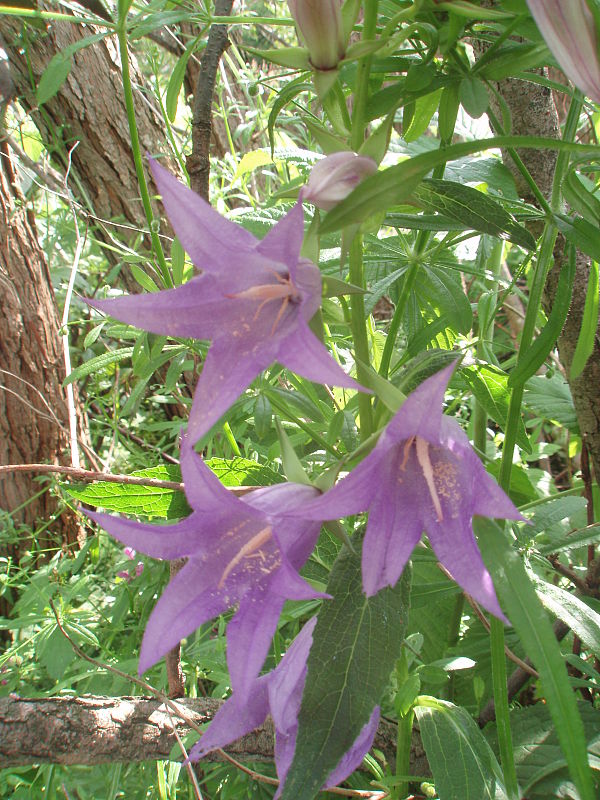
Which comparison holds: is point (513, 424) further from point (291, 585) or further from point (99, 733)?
point (99, 733)

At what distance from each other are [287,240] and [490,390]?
1.62 feet

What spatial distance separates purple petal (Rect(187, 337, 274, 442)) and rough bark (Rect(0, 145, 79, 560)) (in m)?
1.44

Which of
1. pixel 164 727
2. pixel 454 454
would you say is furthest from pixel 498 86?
pixel 164 727

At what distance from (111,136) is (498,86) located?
3.93 ft

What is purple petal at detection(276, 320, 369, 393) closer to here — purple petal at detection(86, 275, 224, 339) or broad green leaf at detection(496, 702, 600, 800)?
purple petal at detection(86, 275, 224, 339)

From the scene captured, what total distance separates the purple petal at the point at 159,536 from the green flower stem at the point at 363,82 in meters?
0.34

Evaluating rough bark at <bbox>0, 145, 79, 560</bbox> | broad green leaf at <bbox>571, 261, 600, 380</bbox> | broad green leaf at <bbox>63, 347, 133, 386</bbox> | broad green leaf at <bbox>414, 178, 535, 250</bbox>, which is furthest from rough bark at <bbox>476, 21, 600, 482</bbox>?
rough bark at <bbox>0, 145, 79, 560</bbox>

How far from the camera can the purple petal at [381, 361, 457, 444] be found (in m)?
0.44

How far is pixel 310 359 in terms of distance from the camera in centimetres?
45

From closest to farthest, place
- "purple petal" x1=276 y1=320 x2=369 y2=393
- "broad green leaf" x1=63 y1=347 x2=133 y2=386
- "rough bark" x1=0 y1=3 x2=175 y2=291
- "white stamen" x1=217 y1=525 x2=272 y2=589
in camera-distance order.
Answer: "purple petal" x1=276 y1=320 x2=369 y2=393 < "white stamen" x1=217 y1=525 x2=272 y2=589 < "broad green leaf" x1=63 y1=347 x2=133 y2=386 < "rough bark" x1=0 y1=3 x2=175 y2=291

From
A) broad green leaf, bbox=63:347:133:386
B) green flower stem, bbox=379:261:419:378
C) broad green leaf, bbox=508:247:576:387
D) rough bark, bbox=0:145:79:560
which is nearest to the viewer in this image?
broad green leaf, bbox=508:247:576:387

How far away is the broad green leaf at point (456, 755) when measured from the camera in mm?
707

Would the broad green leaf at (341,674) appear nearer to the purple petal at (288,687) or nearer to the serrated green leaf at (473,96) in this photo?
the purple petal at (288,687)

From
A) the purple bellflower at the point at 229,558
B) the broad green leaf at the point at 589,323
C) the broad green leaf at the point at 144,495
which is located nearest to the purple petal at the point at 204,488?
the purple bellflower at the point at 229,558
